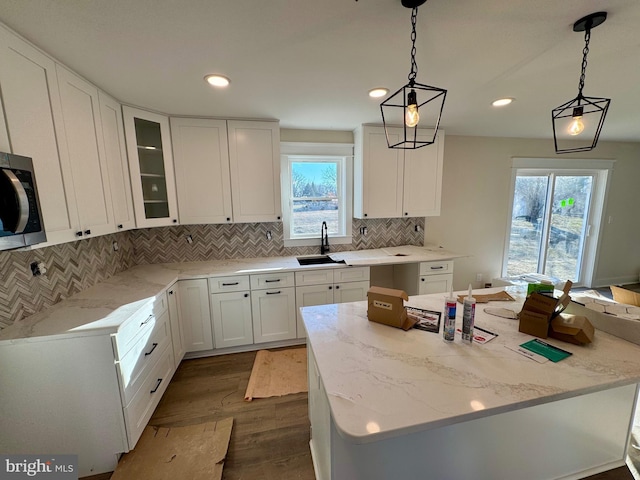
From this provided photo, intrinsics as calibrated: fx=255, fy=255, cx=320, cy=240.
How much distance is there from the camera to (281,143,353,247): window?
122 inches

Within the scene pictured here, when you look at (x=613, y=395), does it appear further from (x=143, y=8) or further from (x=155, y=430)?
(x=143, y=8)

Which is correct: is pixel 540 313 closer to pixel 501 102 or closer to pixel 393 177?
pixel 501 102

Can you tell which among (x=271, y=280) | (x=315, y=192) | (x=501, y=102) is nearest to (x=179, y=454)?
(x=271, y=280)

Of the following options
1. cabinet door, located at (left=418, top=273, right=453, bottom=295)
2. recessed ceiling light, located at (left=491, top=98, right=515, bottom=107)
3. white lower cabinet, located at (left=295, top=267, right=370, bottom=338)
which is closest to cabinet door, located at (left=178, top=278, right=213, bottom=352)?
white lower cabinet, located at (left=295, top=267, right=370, bottom=338)

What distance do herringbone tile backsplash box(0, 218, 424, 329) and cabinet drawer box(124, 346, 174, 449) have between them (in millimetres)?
806

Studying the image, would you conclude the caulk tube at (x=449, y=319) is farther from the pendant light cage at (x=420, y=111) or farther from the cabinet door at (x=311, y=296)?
the cabinet door at (x=311, y=296)

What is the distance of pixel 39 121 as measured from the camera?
4.51 feet

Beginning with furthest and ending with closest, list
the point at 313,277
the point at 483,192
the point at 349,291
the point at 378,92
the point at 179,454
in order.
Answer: the point at 483,192
the point at 349,291
the point at 313,277
the point at 378,92
the point at 179,454

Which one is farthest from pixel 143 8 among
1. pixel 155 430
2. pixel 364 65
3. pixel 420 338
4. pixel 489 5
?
pixel 155 430

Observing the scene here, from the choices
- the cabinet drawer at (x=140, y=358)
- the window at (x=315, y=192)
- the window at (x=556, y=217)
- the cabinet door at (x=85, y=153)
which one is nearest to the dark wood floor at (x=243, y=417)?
the cabinet drawer at (x=140, y=358)

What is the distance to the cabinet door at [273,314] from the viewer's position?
8.50 feet

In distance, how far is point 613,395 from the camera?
1301 mm

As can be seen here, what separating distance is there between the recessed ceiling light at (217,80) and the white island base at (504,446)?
198 centimetres

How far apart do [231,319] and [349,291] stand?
4.11 ft
